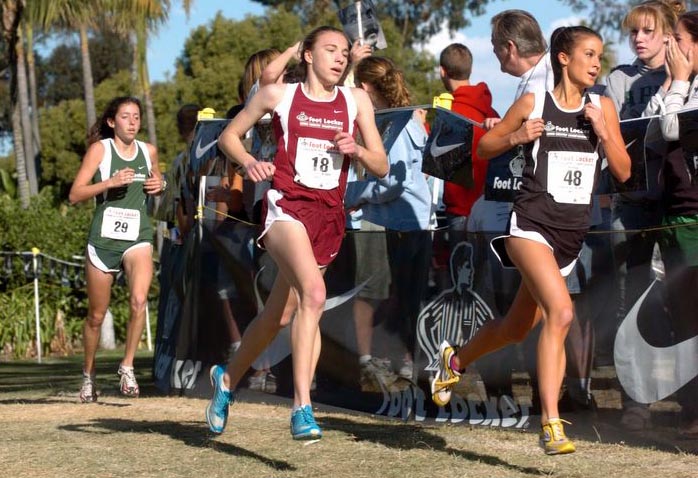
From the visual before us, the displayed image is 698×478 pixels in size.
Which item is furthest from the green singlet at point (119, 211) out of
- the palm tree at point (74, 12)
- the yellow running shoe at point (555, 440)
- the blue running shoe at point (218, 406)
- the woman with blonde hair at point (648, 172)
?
the palm tree at point (74, 12)

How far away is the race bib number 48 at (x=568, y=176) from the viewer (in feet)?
19.5

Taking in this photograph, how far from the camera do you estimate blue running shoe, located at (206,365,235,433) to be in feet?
21.6

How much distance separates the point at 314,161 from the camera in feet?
20.7

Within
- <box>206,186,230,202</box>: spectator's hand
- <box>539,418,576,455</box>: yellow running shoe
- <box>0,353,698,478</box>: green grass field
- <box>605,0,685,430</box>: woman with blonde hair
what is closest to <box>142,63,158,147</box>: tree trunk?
<box>206,186,230,202</box>: spectator's hand

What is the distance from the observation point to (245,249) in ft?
30.1

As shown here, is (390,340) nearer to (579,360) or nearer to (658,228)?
(579,360)

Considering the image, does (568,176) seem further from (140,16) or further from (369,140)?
(140,16)

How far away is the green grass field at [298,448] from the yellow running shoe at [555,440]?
0.58 ft

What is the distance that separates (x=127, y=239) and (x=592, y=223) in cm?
363

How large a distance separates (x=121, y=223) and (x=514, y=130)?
399 centimetres

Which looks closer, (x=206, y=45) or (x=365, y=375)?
(x=365, y=375)

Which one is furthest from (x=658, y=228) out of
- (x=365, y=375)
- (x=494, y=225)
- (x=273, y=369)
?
(x=273, y=369)

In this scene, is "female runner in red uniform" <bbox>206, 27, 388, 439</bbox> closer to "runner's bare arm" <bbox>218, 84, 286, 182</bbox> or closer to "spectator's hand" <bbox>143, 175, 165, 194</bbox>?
"runner's bare arm" <bbox>218, 84, 286, 182</bbox>

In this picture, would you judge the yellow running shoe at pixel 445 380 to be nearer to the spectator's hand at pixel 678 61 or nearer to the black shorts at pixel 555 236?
the black shorts at pixel 555 236
